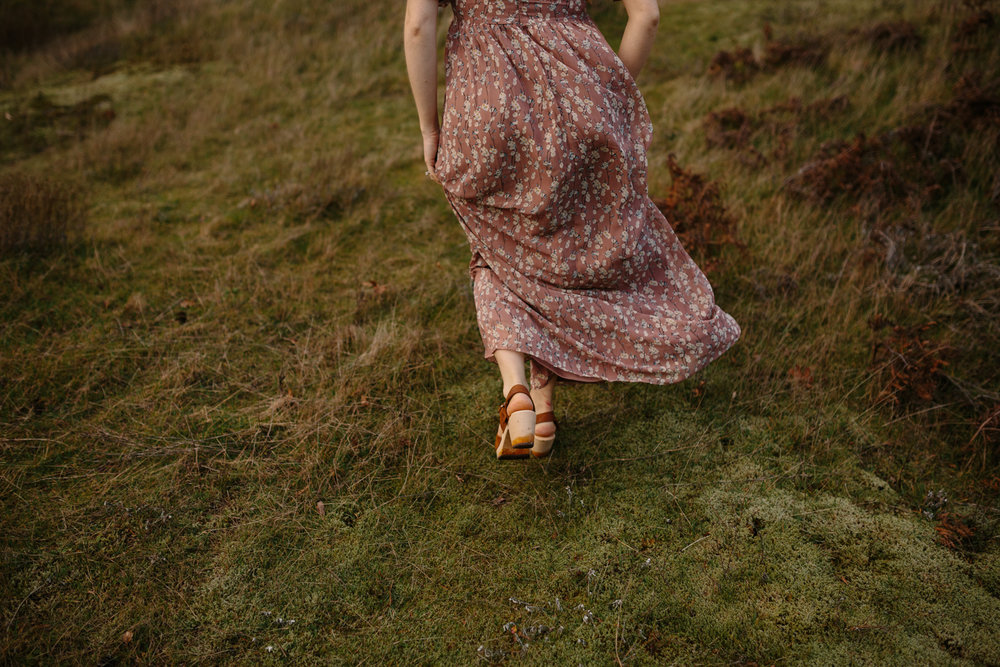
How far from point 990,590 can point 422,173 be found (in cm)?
503

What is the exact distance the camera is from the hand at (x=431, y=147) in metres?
2.79

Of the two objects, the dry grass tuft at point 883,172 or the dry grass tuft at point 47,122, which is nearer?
the dry grass tuft at point 883,172

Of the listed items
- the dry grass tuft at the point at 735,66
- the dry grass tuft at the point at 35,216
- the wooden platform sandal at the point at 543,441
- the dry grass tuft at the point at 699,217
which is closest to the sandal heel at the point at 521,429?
the wooden platform sandal at the point at 543,441

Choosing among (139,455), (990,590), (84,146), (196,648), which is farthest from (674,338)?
(84,146)

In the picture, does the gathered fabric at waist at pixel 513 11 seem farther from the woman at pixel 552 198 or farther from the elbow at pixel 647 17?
the elbow at pixel 647 17

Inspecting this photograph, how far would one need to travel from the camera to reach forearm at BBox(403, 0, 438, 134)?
95.3 inches

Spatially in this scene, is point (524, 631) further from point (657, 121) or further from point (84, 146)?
point (84, 146)

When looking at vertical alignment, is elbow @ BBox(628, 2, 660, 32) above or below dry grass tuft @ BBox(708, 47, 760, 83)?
above

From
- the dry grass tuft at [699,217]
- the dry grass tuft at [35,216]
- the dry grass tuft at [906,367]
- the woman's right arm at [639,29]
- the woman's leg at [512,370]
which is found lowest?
the dry grass tuft at [906,367]

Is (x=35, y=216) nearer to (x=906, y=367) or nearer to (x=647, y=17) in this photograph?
(x=647, y=17)

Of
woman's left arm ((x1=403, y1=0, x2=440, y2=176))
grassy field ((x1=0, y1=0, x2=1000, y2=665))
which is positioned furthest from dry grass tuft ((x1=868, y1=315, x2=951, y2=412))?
woman's left arm ((x1=403, y1=0, x2=440, y2=176))

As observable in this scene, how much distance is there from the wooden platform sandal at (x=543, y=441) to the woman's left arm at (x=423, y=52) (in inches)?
58.1

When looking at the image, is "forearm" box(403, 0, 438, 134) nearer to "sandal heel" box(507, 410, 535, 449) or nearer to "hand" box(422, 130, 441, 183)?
"hand" box(422, 130, 441, 183)

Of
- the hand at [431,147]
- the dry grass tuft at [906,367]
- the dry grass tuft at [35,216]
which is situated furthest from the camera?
the dry grass tuft at [35,216]
